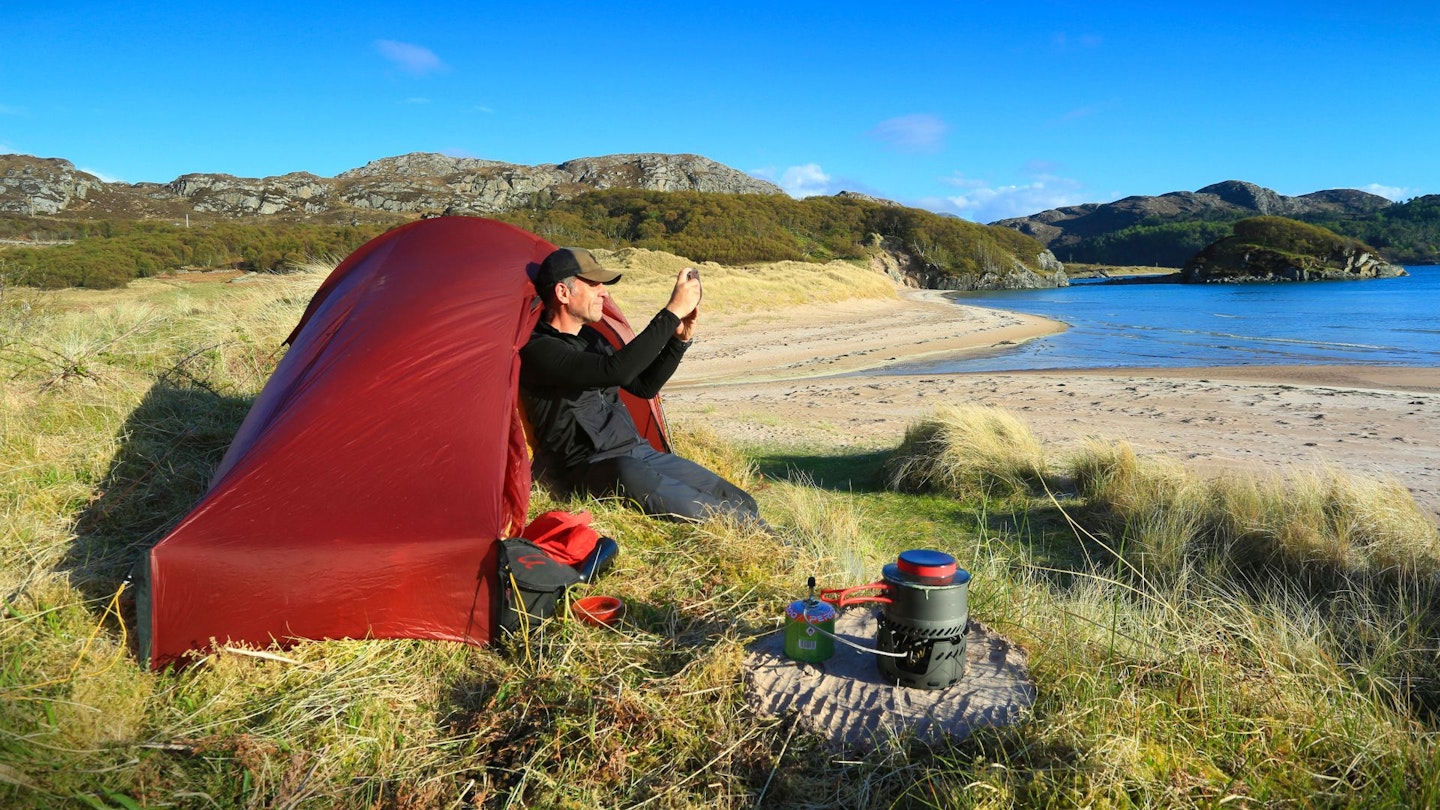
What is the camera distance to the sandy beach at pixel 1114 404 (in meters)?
9.02

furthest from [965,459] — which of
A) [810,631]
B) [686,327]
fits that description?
[810,631]

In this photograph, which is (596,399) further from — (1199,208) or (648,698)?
(1199,208)

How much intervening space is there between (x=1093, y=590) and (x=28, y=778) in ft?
15.5

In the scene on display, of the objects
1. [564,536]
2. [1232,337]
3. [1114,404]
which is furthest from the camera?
[1232,337]

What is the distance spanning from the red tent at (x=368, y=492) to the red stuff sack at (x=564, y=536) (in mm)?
132

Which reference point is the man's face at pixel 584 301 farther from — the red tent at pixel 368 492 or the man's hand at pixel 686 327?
the man's hand at pixel 686 327

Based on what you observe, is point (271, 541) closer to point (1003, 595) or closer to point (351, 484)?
point (351, 484)

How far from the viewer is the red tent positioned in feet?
10.3

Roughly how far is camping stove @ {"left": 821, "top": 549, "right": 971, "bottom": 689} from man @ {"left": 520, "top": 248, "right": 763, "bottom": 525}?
1816mm

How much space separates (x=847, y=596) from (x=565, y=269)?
8.01ft

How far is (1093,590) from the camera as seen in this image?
4.71m

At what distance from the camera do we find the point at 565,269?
4590 mm

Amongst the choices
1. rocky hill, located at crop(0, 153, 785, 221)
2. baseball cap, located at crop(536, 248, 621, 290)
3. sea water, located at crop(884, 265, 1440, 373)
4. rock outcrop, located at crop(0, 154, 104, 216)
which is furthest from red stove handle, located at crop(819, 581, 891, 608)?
rock outcrop, located at crop(0, 154, 104, 216)

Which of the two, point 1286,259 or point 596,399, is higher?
point 1286,259
